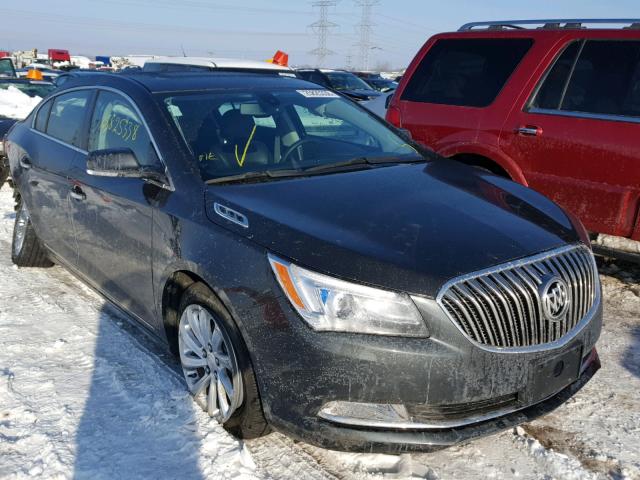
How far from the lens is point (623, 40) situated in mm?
4516

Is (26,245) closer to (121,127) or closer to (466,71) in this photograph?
(121,127)

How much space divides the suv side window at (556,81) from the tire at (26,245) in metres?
3.99

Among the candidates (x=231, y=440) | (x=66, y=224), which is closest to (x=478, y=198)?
(x=231, y=440)

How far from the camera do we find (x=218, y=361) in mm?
2889

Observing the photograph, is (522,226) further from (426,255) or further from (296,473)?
(296,473)

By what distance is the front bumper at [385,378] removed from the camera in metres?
2.33

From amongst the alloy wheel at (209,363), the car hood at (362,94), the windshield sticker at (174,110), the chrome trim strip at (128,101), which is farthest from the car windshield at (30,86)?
the alloy wheel at (209,363)

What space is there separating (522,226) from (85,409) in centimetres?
227

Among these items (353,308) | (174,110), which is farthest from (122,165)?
Result: (353,308)

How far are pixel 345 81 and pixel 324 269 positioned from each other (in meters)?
16.2

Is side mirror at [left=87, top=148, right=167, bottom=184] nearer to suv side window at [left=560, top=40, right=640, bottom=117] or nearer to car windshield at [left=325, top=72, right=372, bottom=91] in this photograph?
suv side window at [left=560, top=40, right=640, bottom=117]

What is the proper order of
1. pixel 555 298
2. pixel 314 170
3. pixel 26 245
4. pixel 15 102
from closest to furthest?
pixel 555 298 → pixel 314 170 → pixel 26 245 → pixel 15 102

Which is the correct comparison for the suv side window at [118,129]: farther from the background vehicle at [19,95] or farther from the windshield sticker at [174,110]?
the background vehicle at [19,95]

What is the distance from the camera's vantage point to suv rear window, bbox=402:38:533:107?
5.00 metres
